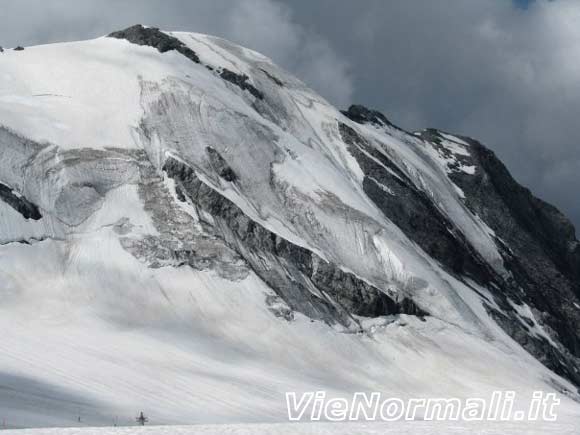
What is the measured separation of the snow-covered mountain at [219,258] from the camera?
180ft

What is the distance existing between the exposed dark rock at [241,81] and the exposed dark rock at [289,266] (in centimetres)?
1916

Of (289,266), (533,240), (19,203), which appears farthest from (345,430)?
(533,240)

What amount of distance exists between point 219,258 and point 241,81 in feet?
91.0

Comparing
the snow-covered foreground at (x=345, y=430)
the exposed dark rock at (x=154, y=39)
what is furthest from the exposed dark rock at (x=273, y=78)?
the snow-covered foreground at (x=345, y=430)

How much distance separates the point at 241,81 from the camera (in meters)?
90.7

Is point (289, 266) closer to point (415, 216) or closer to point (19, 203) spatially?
point (415, 216)

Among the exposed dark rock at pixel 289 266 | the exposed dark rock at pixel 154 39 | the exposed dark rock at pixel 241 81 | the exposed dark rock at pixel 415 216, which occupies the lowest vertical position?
the exposed dark rock at pixel 289 266

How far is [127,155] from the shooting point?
241 ft

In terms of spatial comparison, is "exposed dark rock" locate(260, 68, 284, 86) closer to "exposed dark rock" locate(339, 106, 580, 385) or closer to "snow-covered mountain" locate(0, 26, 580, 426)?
"snow-covered mountain" locate(0, 26, 580, 426)

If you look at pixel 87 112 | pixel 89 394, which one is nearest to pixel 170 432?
pixel 89 394

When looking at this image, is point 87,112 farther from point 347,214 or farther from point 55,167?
point 347,214

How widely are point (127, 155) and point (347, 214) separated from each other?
1758cm

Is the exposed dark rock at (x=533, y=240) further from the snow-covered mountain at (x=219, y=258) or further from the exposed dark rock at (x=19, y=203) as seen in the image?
the exposed dark rock at (x=19, y=203)

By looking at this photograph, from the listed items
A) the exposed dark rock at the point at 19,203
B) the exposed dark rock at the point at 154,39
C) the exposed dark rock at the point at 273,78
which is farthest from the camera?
the exposed dark rock at the point at 273,78
